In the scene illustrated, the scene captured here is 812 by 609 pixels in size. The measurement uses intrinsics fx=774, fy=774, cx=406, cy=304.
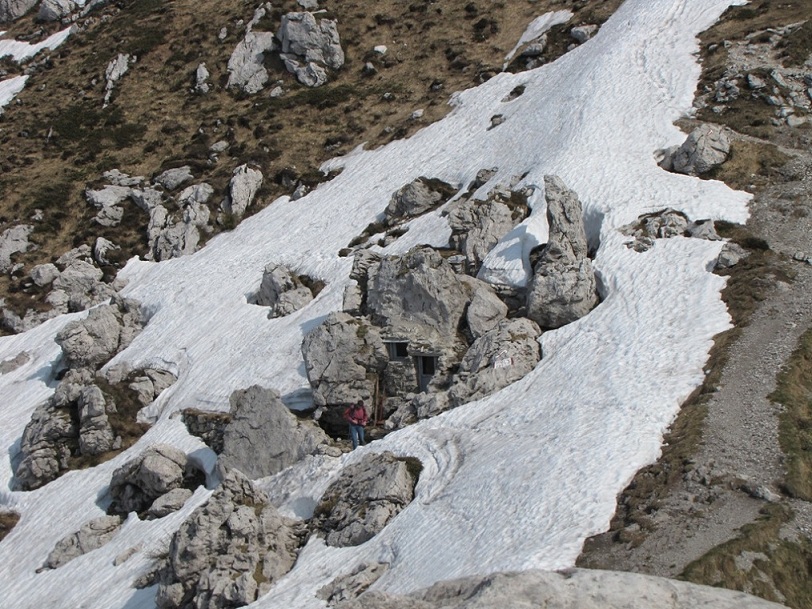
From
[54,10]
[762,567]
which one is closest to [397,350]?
[762,567]

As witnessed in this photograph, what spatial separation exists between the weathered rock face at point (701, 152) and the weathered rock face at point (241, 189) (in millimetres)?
31291

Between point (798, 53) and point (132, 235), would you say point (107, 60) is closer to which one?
point (132, 235)

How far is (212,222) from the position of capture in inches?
2281

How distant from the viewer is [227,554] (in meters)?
25.3

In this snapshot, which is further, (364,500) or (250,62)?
(250,62)

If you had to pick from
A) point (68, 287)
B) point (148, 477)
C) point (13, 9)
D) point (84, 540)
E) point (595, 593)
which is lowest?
point (84, 540)

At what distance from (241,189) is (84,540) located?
103 ft

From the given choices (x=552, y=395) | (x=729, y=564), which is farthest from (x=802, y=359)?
(x=729, y=564)

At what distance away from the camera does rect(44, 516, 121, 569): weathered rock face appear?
3378cm

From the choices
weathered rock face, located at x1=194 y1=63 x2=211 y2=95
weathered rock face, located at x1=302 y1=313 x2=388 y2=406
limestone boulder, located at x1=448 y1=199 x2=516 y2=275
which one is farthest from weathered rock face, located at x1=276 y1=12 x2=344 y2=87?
weathered rock face, located at x1=302 y1=313 x2=388 y2=406

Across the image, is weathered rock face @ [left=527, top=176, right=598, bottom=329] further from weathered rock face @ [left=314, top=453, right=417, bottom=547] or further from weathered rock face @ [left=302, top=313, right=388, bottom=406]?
weathered rock face @ [left=314, top=453, right=417, bottom=547]

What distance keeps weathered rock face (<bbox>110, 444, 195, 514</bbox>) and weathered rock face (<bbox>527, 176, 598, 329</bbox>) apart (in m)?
17.6

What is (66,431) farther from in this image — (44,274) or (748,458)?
(748,458)

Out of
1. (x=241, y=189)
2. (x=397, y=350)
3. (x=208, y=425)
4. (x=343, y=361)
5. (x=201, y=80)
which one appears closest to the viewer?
(x=343, y=361)
